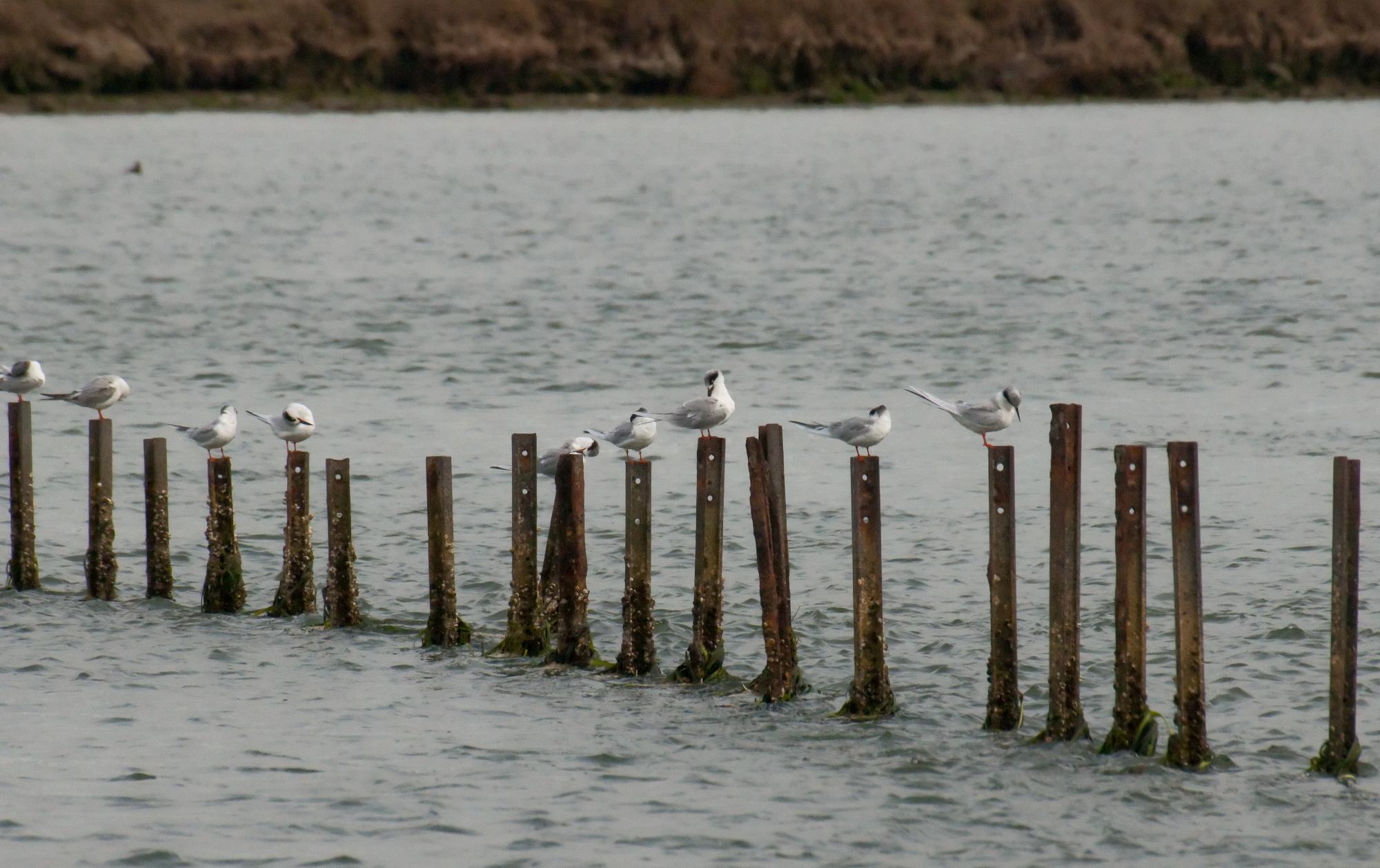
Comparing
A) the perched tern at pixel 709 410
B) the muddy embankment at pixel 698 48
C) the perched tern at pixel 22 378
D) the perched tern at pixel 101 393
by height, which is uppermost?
the muddy embankment at pixel 698 48

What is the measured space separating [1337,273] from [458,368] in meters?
19.1

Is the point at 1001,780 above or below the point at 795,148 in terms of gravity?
below

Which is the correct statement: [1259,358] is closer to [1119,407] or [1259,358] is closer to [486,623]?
[1119,407]

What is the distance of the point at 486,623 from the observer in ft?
50.9

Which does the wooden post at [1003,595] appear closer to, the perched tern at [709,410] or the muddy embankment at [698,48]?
the perched tern at [709,410]

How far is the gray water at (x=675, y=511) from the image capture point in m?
11.3

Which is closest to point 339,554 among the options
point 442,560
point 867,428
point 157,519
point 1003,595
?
point 442,560

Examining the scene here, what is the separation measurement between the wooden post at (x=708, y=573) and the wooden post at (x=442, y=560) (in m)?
1.85

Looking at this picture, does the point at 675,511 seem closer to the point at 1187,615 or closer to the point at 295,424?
the point at 295,424

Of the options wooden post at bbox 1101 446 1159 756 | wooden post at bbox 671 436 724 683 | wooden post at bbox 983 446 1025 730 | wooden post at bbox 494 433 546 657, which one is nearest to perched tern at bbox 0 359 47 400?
wooden post at bbox 494 433 546 657

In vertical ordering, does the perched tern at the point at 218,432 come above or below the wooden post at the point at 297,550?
above

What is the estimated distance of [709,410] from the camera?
51.6 ft

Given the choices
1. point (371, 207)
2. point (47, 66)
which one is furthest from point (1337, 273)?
point (47, 66)

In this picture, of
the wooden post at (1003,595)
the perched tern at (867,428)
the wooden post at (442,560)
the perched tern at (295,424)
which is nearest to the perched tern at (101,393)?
the perched tern at (295,424)
